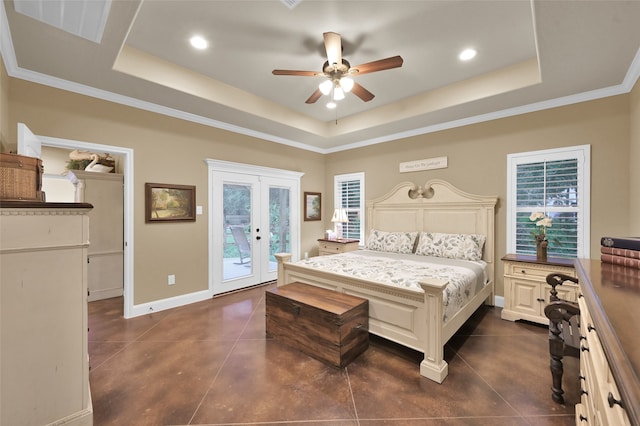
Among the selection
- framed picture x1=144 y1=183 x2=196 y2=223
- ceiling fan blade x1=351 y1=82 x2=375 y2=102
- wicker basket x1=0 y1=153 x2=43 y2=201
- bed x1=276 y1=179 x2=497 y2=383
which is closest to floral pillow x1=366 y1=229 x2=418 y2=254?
bed x1=276 y1=179 x2=497 y2=383

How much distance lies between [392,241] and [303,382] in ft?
9.16

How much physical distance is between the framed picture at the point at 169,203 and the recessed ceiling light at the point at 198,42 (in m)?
1.85

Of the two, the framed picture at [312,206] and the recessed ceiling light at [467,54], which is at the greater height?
the recessed ceiling light at [467,54]

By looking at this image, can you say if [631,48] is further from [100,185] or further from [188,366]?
[100,185]

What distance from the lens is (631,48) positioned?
2.30 metres

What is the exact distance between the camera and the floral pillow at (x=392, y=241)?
4.22 meters

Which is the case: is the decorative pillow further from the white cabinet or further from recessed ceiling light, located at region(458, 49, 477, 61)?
the white cabinet

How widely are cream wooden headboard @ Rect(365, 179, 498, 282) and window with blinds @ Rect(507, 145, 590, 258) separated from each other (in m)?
0.28

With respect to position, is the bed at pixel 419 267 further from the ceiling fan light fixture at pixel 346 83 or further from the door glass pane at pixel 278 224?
the ceiling fan light fixture at pixel 346 83

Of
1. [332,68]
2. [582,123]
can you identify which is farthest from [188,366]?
[582,123]

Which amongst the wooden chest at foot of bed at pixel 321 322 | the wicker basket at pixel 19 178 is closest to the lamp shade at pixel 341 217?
the wooden chest at foot of bed at pixel 321 322

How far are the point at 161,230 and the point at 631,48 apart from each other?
5366 mm

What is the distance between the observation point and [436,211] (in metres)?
4.25

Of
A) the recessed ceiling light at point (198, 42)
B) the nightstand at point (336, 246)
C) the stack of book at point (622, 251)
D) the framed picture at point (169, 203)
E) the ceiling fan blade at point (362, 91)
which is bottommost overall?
the nightstand at point (336, 246)
